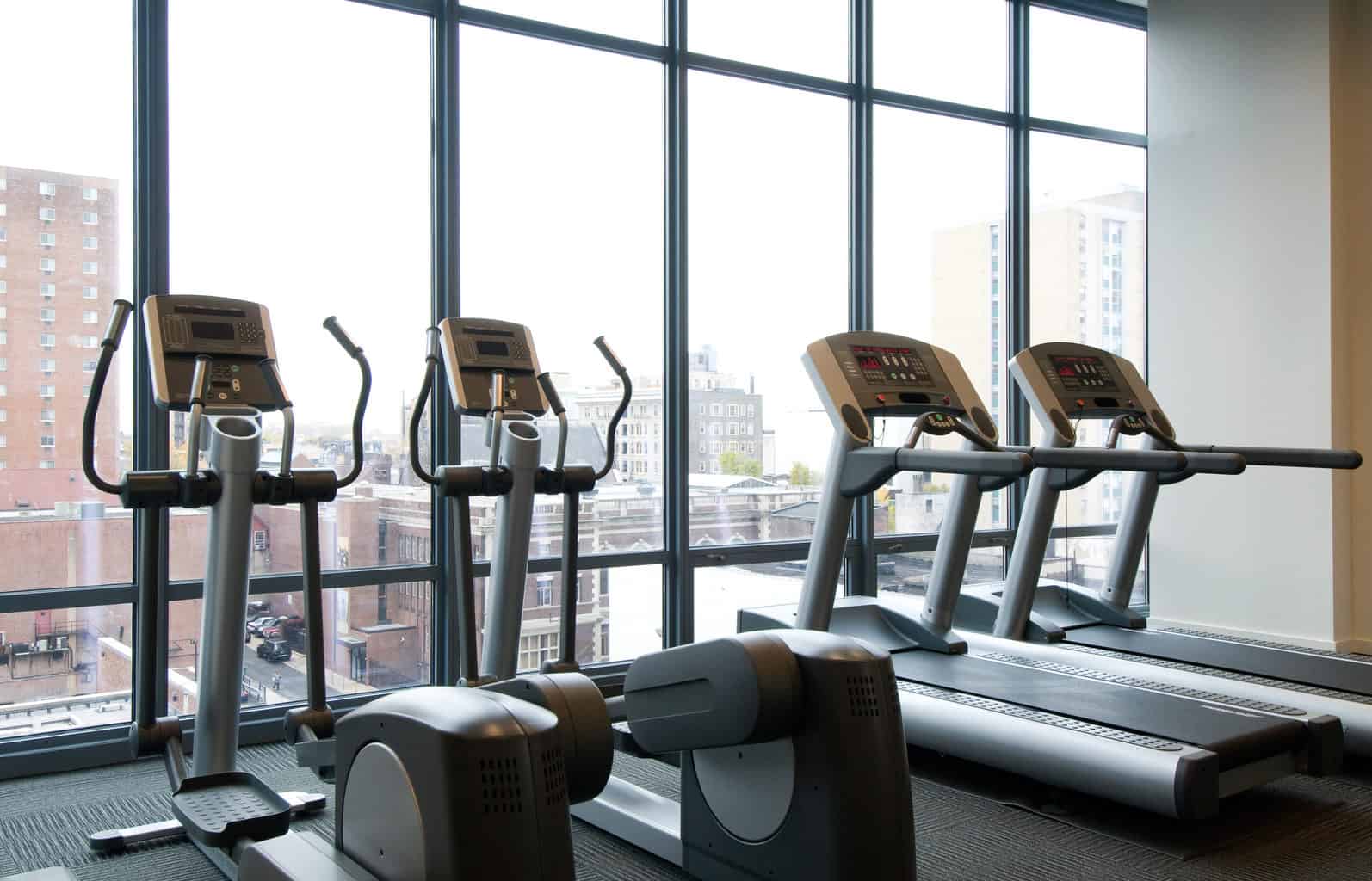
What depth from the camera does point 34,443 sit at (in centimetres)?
375

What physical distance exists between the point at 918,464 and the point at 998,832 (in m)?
1.03

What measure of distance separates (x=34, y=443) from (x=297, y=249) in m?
1.13

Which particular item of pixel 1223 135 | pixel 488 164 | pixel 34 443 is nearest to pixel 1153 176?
pixel 1223 135

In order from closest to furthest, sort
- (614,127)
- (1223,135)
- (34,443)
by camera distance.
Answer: (34,443), (614,127), (1223,135)

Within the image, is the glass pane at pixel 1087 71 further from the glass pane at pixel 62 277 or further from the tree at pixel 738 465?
the glass pane at pixel 62 277

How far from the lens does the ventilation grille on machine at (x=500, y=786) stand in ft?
5.50

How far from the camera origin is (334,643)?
4.32m

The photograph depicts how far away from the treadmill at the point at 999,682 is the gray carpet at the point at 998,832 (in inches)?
5.3

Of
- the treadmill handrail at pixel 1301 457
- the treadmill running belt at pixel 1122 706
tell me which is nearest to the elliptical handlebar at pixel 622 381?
the treadmill running belt at pixel 1122 706

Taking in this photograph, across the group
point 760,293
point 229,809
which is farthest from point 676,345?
point 229,809

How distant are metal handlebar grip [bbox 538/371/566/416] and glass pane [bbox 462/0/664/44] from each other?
61.5 inches

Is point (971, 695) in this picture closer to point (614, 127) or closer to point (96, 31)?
point (614, 127)

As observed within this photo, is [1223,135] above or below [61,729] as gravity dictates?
above

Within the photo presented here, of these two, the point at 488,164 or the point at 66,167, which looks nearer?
the point at 66,167
